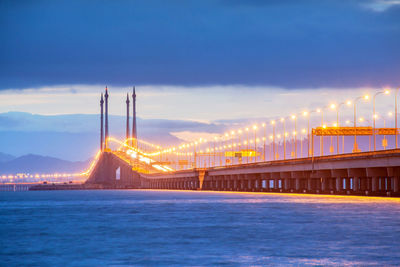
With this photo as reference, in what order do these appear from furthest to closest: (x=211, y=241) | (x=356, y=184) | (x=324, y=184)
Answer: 1. (x=324, y=184)
2. (x=356, y=184)
3. (x=211, y=241)

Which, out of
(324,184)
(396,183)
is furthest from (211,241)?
(324,184)

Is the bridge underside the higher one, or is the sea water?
the bridge underside

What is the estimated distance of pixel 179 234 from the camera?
45.0 meters

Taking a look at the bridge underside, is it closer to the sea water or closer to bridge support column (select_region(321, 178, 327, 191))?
bridge support column (select_region(321, 178, 327, 191))

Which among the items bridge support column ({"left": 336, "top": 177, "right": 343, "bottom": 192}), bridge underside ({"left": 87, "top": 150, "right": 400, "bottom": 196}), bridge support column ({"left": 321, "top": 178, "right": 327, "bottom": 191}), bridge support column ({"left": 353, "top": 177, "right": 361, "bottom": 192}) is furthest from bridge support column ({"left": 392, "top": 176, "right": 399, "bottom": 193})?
bridge support column ({"left": 321, "top": 178, "right": 327, "bottom": 191})

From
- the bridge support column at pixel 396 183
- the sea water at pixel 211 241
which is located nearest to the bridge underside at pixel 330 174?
the bridge support column at pixel 396 183

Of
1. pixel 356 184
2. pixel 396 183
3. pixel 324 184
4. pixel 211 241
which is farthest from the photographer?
pixel 324 184

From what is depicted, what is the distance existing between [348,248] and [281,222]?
60.1 feet

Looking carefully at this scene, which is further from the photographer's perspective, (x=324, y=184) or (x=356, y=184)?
(x=324, y=184)

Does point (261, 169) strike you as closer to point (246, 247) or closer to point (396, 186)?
point (396, 186)

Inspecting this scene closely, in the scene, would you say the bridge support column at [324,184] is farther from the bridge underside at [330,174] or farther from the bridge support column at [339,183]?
the bridge support column at [339,183]

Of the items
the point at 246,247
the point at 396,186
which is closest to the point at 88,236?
the point at 246,247

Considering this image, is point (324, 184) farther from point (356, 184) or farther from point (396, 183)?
point (396, 183)

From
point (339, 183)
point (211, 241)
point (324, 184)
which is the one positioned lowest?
point (211, 241)
